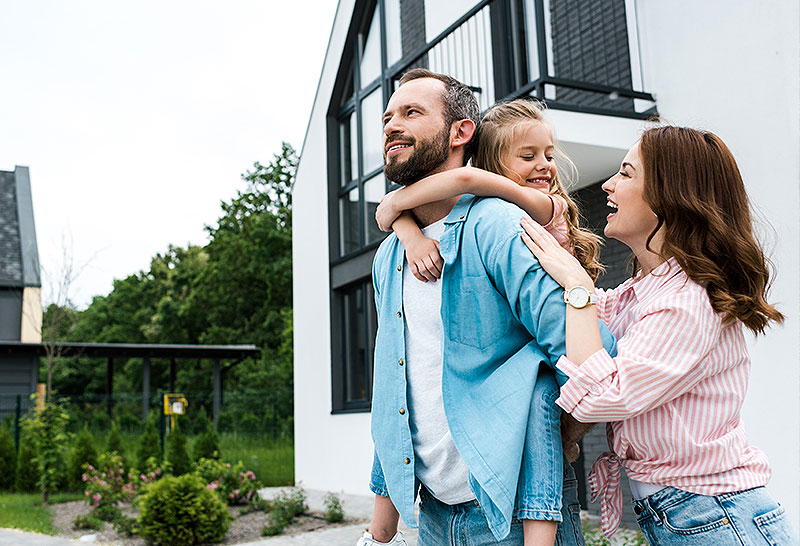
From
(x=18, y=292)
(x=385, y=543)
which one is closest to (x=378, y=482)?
(x=385, y=543)

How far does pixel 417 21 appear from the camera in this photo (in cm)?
1071

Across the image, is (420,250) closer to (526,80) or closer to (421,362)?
Answer: (421,362)

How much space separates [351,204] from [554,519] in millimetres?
9934

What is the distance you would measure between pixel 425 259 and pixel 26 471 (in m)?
12.1

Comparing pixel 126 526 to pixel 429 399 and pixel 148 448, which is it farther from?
pixel 429 399

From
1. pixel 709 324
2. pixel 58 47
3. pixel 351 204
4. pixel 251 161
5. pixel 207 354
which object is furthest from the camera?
pixel 251 161

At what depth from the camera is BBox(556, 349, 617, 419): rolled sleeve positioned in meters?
1.32

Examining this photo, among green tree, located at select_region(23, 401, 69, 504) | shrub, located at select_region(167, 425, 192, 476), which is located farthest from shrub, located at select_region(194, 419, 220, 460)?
green tree, located at select_region(23, 401, 69, 504)

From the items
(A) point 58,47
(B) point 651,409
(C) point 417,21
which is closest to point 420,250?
(B) point 651,409

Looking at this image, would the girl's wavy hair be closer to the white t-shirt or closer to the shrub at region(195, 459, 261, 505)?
the white t-shirt

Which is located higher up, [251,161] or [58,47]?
[58,47]

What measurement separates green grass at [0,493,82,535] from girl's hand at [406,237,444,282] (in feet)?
25.2

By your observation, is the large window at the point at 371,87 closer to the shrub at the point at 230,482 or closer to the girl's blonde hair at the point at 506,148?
the shrub at the point at 230,482

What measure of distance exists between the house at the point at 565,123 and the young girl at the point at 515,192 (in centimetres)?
37
